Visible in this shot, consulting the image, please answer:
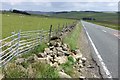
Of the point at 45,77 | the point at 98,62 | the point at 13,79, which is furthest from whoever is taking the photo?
the point at 98,62

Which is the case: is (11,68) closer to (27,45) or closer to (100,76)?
(100,76)

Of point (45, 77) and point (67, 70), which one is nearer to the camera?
point (45, 77)

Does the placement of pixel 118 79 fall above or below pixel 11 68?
below

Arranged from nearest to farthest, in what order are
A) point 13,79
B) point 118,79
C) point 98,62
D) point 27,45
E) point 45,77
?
point 13,79 < point 45,77 < point 118,79 < point 98,62 < point 27,45

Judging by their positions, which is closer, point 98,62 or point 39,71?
point 39,71

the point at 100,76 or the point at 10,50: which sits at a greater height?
the point at 10,50

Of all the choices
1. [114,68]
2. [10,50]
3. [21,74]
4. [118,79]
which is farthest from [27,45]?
[21,74]

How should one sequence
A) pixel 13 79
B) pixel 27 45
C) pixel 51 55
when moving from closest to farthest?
pixel 13 79
pixel 51 55
pixel 27 45

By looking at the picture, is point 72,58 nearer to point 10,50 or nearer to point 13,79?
point 10,50

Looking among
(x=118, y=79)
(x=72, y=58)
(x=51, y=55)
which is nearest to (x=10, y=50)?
(x=51, y=55)

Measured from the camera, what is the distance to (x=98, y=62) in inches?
490

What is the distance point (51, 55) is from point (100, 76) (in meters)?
2.24

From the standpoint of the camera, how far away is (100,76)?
32.2 ft

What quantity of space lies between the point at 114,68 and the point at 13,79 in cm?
524
